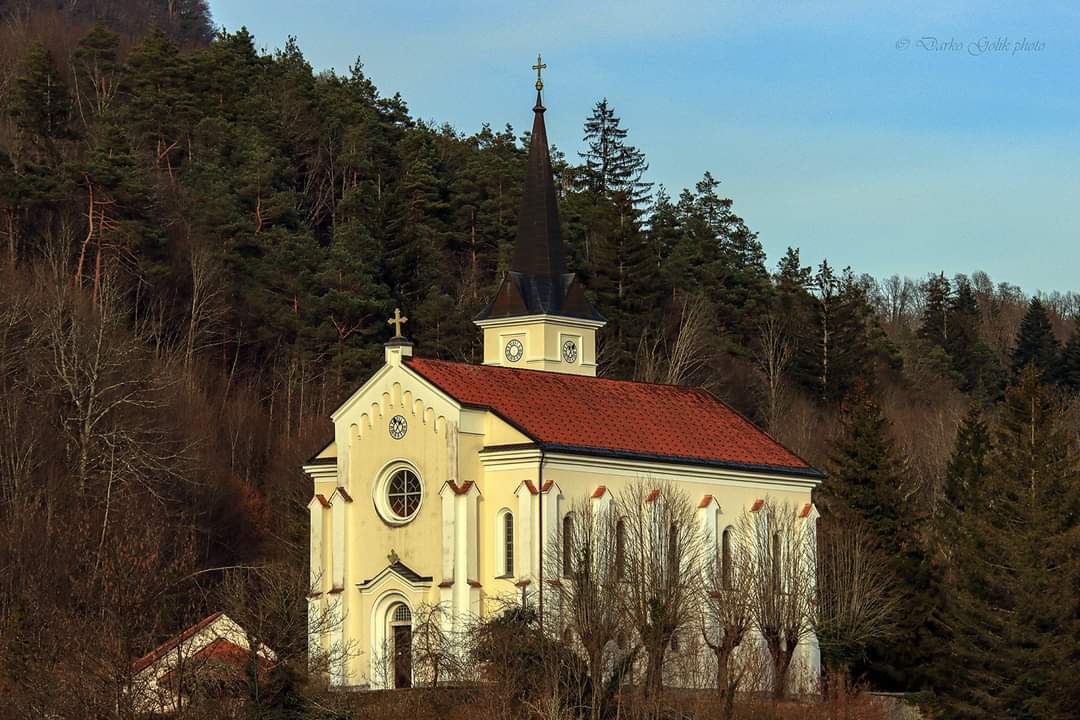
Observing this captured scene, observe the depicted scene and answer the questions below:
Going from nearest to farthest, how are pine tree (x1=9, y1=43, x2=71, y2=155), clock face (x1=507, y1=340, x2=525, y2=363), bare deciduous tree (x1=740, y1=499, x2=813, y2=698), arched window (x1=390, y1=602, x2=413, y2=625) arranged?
arched window (x1=390, y1=602, x2=413, y2=625), bare deciduous tree (x1=740, y1=499, x2=813, y2=698), clock face (x1=507, y1=340, x2=525, y2=363), pine tree (x1=9, y1=43, x2=71, y2=155)

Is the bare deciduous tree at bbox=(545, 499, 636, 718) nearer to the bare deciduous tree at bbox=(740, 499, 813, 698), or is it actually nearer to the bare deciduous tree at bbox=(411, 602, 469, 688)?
the bare deciduous tree at bbox=(411, 602, 469, 688)

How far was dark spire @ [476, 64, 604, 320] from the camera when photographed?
203 feet

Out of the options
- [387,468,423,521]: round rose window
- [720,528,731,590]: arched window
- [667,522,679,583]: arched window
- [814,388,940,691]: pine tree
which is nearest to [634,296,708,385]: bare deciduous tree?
[814,388,940,691]: pine tree

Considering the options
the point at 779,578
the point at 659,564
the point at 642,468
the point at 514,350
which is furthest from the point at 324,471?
the point at 779,578

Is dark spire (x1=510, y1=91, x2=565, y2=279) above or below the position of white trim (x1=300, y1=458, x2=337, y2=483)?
above

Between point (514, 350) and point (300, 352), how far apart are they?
80.2 ft

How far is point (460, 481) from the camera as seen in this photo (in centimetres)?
5356

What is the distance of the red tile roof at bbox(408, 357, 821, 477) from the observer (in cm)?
5500

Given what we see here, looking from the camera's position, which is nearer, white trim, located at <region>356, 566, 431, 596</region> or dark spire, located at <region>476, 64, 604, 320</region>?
white trim, located at <region>356, 566, 431, 596</region>

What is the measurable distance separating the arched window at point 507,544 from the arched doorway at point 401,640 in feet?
9.00

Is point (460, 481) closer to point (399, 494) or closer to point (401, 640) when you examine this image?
point (399, 494)

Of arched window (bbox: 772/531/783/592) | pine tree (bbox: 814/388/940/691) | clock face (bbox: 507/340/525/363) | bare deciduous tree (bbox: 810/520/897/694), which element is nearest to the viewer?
arched window (bbox: 772/531/783/592)

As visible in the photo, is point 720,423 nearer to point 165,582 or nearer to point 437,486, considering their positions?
point 437,486

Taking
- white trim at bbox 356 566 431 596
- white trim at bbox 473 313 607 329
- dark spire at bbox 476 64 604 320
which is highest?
dark spire at bbox 476 64 604 320
